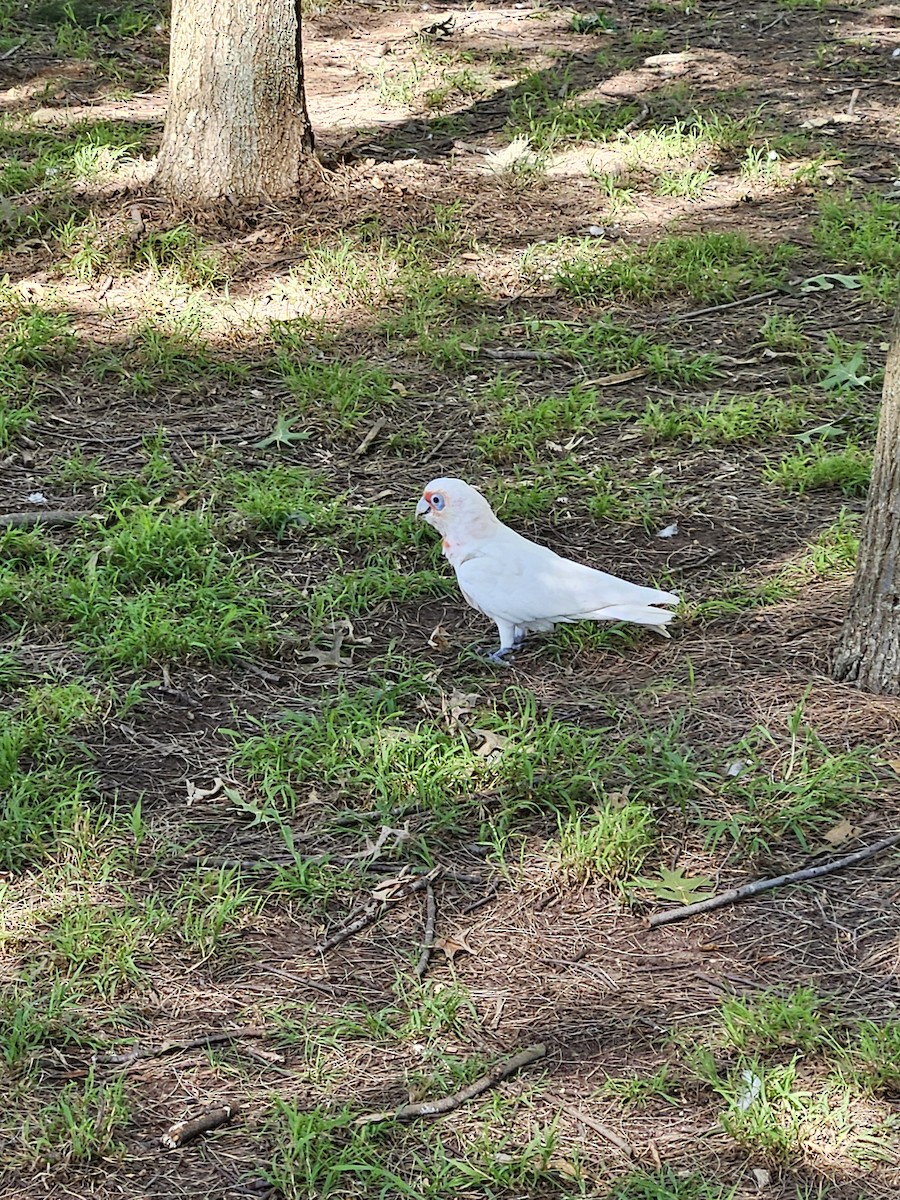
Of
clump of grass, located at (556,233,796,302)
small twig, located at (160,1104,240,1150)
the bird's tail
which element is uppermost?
clump of grass, located at (556,233,796,302)

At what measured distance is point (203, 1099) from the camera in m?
2.62

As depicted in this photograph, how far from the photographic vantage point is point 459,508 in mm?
3967

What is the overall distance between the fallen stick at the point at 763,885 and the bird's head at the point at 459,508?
4.37 feet

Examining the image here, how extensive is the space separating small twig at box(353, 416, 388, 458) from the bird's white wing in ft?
4.11

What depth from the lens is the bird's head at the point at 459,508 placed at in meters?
3.96

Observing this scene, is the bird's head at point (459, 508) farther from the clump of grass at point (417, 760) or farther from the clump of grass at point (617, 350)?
the clump of grass at point (617, 350)

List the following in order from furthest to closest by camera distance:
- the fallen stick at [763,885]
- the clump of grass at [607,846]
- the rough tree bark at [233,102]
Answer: the rough tree bark at [233,102] < the clump of grass at [607,846] < the fallen stick at [763,885]

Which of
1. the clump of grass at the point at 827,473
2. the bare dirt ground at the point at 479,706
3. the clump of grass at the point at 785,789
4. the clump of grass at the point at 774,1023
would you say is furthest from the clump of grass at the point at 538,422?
the clump of grass at the point at 774,1023

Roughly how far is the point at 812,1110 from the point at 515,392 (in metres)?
3.30

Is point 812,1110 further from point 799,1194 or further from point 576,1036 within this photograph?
point 576,1036

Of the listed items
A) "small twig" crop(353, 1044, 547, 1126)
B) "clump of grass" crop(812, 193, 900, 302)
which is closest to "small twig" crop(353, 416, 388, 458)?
"clump of grass" crop(812, 193, 900, 302)

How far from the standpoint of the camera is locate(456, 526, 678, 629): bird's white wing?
3.79 meters

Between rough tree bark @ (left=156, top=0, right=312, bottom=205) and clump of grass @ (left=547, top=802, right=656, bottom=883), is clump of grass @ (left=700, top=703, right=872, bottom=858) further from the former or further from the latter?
rough tree bark @ (left=156, top=0, right=312, bottom=205)

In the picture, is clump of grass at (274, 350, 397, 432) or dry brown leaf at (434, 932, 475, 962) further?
clump of grass at (274, 350, 397, 432)
